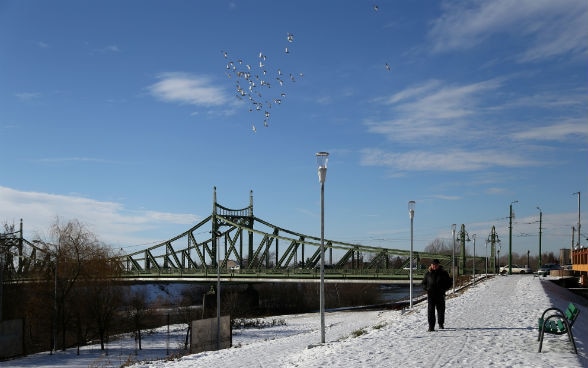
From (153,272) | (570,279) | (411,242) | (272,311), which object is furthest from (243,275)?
(411,242)

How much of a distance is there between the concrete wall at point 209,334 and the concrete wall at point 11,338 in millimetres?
13221

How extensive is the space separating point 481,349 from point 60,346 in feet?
115

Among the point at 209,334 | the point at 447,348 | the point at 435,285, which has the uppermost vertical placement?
the point at 435,285

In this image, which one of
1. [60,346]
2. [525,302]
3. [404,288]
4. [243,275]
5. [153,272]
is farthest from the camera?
[404,288]

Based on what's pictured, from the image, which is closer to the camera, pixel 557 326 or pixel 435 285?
pixel 557 326

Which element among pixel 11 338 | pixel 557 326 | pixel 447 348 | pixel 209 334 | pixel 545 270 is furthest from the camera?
pixel 545 270

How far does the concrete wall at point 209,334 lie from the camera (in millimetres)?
23859

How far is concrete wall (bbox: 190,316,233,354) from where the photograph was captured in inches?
939

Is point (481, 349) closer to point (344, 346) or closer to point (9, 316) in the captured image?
point (344, 346)

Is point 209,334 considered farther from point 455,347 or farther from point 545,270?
point 545,270

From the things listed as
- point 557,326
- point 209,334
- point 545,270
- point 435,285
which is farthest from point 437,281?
point 545,270

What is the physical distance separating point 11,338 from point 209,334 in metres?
14.1

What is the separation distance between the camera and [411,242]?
28.0 m

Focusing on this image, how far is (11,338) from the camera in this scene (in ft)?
106
